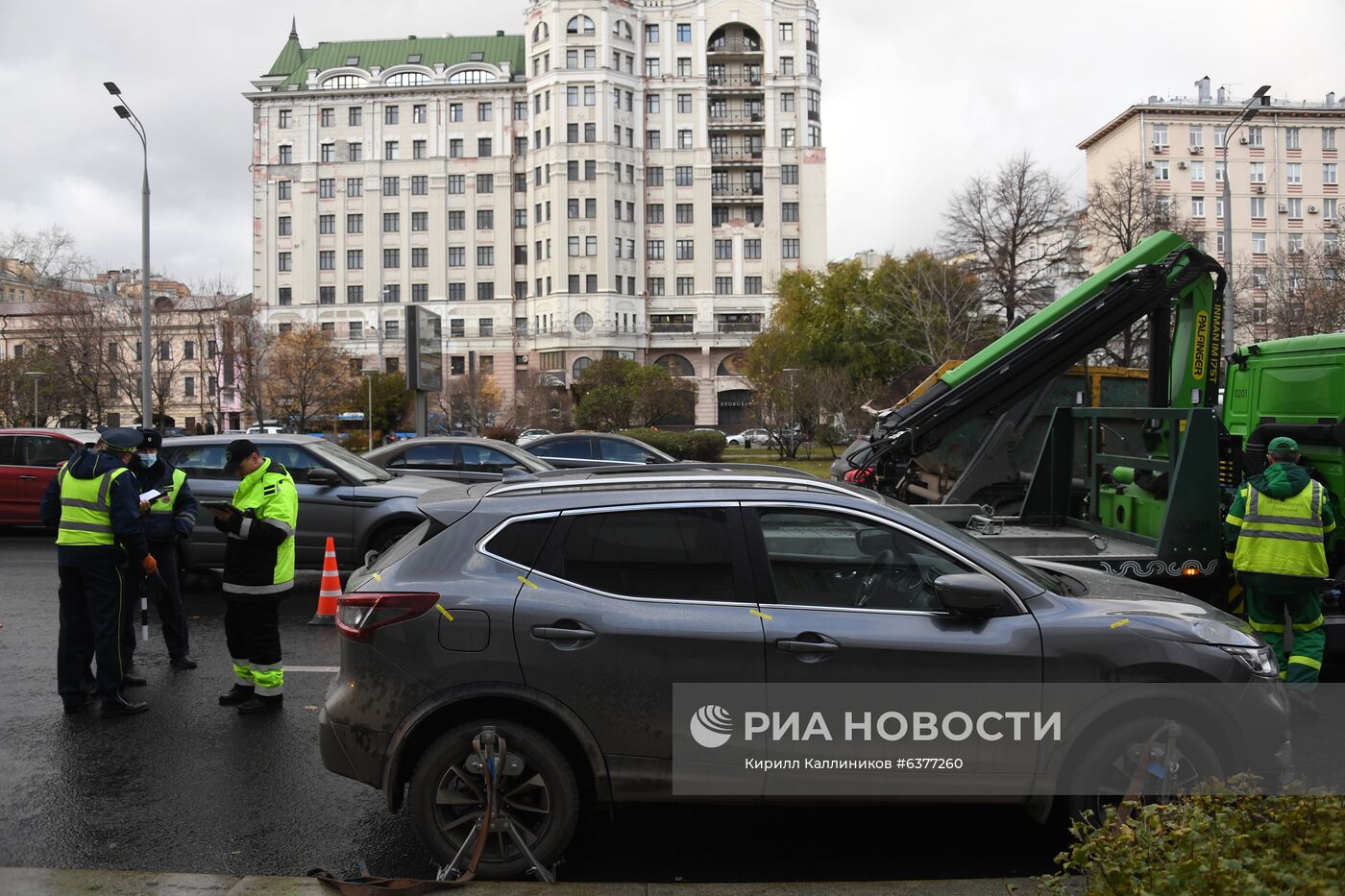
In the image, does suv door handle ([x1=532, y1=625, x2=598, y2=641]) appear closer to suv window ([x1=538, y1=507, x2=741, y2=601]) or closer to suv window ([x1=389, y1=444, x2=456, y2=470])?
suv window ([x1=538, y1=507, x2=741, y2=601])

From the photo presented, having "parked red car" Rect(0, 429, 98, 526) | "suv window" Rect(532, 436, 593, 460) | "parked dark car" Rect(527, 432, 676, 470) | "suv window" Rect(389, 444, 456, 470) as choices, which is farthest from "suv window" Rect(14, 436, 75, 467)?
"suv window" Rect(532, 436, 593, 460)

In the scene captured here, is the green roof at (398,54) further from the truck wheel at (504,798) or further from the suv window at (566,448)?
the truck wheel at (504,798)

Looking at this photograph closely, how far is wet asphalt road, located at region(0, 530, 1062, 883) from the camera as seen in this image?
4602 millimetres

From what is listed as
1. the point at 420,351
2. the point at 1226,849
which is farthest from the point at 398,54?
the point at 1226,849

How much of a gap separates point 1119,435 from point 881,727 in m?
5.22

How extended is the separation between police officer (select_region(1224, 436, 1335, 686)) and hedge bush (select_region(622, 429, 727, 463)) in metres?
27.6

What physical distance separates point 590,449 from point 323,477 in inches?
297

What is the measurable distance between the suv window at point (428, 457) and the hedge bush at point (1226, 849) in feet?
43.4

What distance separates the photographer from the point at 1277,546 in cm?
633

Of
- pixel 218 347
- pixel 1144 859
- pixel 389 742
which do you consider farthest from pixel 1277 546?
pixel 218 347

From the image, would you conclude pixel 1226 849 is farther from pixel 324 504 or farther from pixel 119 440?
pixel 324 504

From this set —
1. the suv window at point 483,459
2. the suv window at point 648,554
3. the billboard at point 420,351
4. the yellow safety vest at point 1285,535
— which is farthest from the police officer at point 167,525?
the billboard at point 420,351

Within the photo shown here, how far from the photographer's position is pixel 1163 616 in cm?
438

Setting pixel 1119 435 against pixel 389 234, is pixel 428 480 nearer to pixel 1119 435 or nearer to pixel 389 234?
pixel 1119 435
